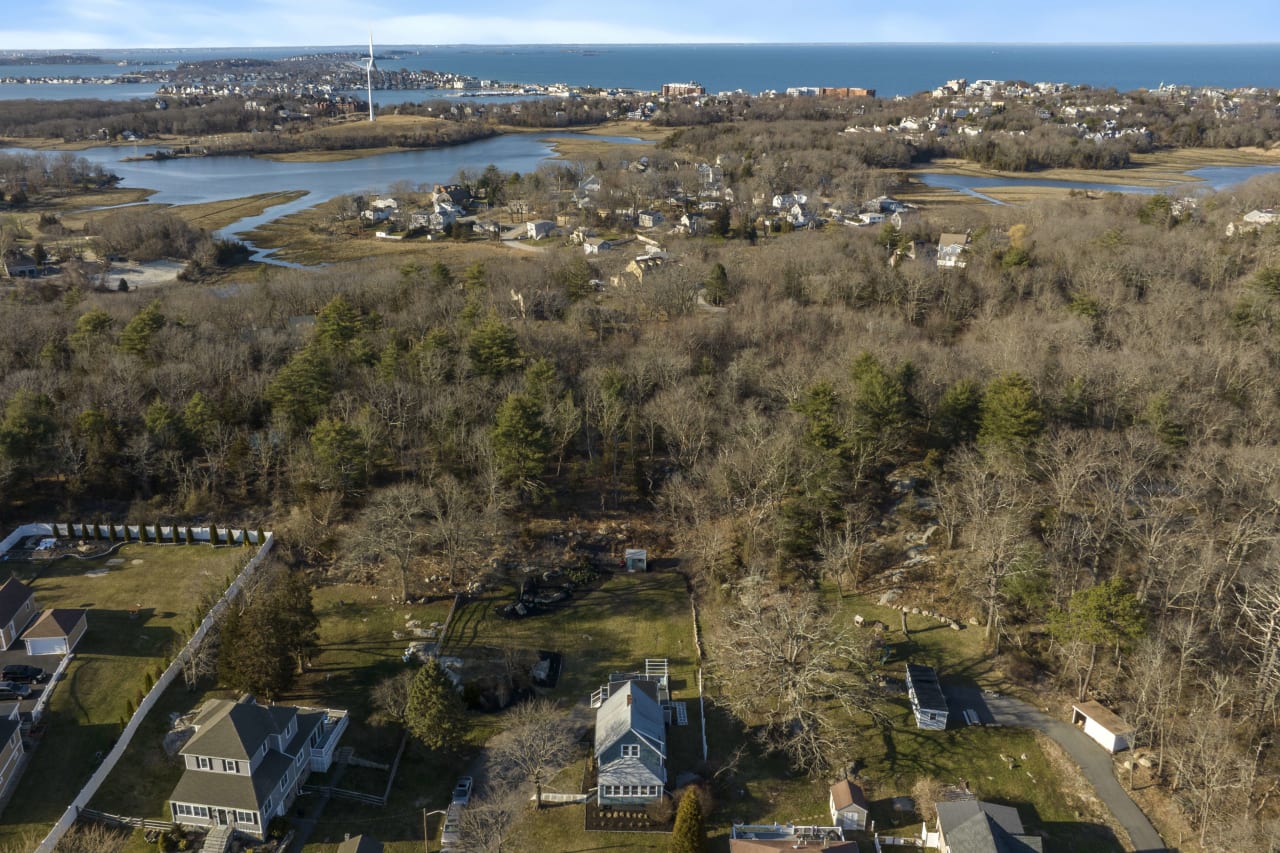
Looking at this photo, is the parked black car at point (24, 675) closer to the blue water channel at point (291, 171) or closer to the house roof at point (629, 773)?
the house roof at point (629, 773)

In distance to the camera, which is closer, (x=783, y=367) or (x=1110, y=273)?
(x=783, y=367)

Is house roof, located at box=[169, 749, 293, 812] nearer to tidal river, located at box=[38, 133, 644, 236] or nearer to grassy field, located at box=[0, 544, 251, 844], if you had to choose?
grassy field, located at box=[0, 544, 251, 844]

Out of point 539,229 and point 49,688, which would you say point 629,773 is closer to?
point 49,688

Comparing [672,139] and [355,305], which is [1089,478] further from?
[672,139]

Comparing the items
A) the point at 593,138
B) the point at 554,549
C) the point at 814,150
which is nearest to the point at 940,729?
the point at 554,549

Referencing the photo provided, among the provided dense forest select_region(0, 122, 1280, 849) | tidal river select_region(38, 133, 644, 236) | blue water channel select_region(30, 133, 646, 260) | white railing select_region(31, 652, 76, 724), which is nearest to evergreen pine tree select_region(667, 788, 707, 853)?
dense forest select_region(0, 122, 1280, 849)

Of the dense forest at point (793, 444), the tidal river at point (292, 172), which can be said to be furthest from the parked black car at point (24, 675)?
the tidal river at point (292, 172)
